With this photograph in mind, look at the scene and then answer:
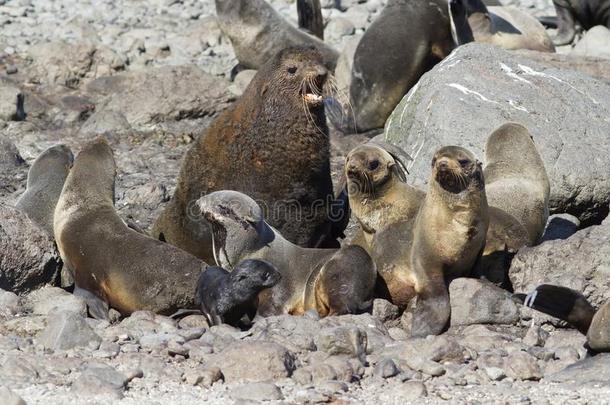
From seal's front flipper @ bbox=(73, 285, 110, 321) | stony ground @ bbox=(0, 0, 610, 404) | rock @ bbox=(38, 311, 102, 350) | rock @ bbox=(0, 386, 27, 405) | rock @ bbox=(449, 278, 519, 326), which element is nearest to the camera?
rock @ bbox=(0, 386, 27, 405)

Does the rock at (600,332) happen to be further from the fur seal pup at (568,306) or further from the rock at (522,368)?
the rock at (522,368)

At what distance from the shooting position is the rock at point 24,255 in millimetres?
8320

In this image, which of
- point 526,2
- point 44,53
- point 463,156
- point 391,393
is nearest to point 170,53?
point 44,53

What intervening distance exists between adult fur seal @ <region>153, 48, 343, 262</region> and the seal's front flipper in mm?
1037

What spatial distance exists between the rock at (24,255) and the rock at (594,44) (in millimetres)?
8092

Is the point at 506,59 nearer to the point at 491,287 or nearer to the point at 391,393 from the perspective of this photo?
the point at 491,287

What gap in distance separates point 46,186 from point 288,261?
99.1 inches

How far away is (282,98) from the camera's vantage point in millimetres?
Answer: 8859

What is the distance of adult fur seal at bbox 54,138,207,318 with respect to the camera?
7.98 metres

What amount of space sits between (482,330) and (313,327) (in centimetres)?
93

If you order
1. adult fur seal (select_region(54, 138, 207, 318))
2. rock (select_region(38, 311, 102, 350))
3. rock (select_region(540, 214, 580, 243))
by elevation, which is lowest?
rock (select_region(540, 214, 580, 243))

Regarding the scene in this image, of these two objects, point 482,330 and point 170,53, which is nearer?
point 482,330

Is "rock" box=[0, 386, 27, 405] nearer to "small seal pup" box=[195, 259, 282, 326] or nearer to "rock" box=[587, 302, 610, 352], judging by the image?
"small seal pup" box=[195, 259, 282, 326]

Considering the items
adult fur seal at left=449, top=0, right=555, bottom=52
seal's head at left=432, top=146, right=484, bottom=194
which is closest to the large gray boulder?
seal's head at left=432, top=146, right=484, bottom=194
